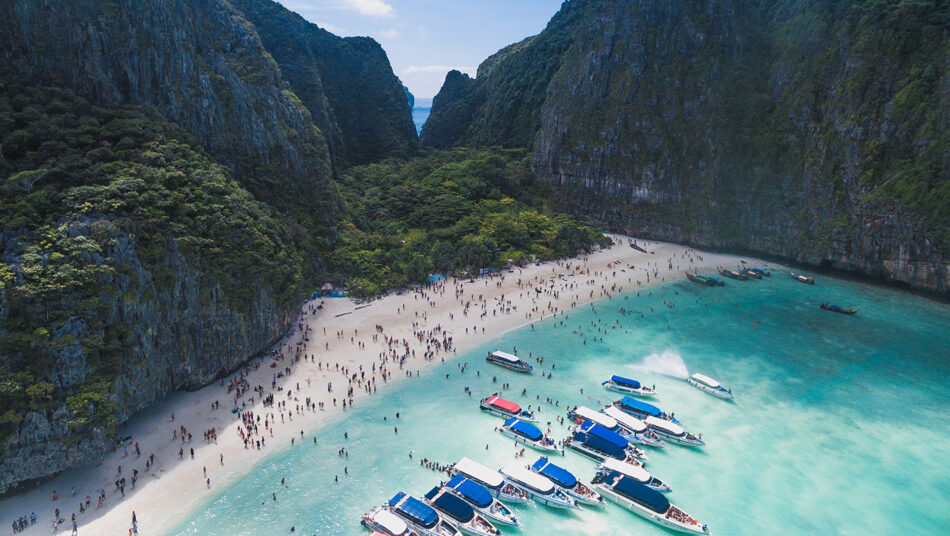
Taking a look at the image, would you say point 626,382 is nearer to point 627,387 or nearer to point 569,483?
point 627,387

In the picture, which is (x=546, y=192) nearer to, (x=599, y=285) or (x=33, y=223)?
(x=599, y=285)

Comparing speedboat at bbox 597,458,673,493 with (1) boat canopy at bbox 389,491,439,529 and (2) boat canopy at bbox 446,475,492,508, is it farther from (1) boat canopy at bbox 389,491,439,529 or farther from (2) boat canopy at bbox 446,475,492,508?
(1) boat canopy at bbox 389,491,439,529

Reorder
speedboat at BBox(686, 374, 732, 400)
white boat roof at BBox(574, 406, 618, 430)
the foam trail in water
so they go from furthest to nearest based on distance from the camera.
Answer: the foam trail in water, speedboat at BBox(686, 374, 732, 400), white boat roof at BBox(574, 406, 618, 430)

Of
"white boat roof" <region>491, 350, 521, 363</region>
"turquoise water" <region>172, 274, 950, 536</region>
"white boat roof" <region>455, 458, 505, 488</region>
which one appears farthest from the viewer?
"white boat roof" <region>491, 350, 521, 363</region>

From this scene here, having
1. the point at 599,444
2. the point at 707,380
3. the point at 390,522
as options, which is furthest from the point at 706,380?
the point at 390,522

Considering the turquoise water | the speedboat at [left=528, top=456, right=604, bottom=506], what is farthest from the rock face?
the speedboat at [left=528, top=456, right=604, bottom=506]

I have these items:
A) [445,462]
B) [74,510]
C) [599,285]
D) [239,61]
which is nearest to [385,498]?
[445,462]
